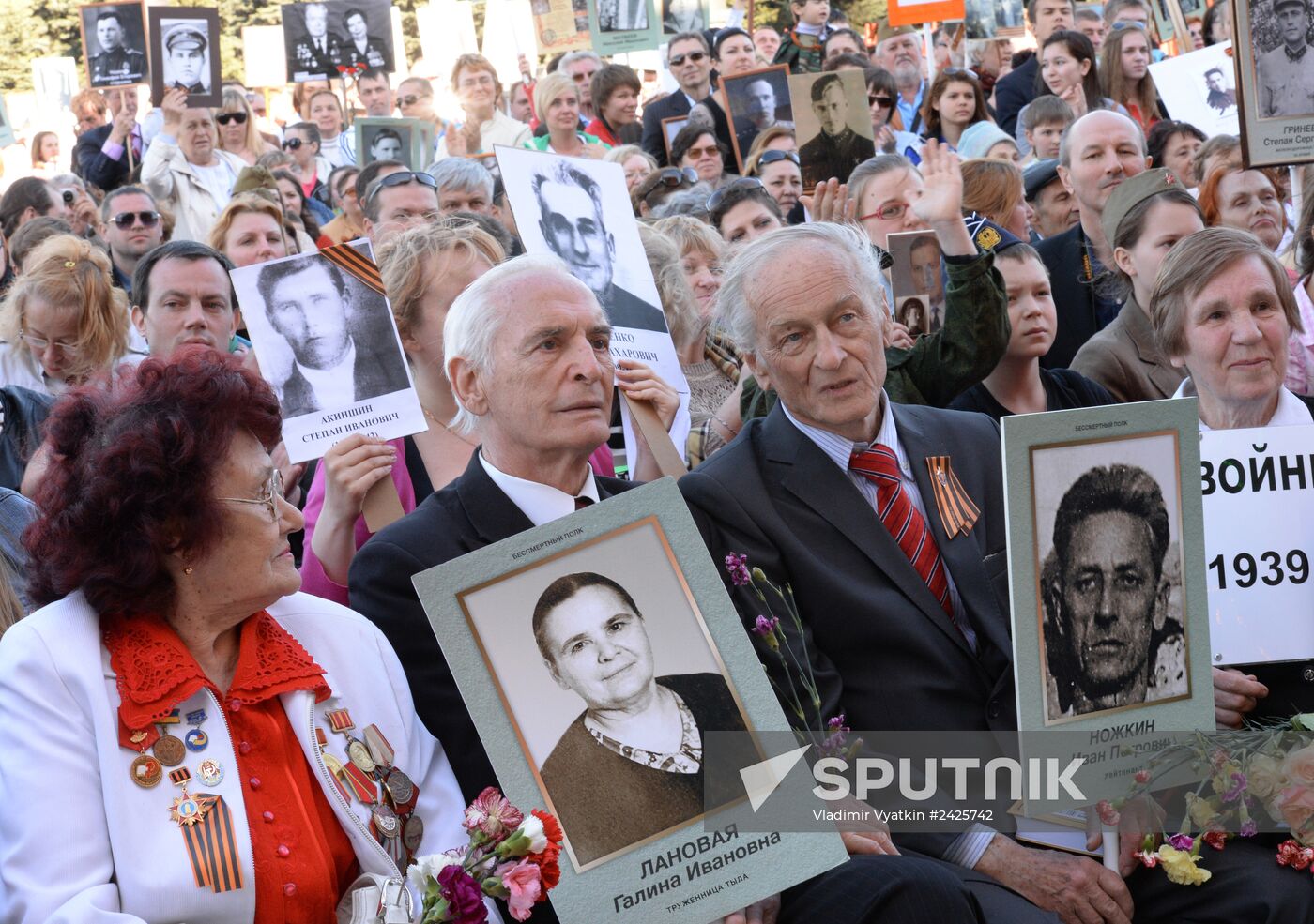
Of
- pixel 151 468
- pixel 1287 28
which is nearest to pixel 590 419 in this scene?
pixel 151 468

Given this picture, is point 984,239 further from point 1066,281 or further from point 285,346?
point 285,346

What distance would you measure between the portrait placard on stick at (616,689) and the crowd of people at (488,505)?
0.40 feet

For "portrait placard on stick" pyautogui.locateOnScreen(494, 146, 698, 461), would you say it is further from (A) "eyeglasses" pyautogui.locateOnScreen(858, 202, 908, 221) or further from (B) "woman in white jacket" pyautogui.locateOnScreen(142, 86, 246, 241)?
(B) "woman in white jacket" pyautogui.locateOnScreen(142, 86, 246, 241)

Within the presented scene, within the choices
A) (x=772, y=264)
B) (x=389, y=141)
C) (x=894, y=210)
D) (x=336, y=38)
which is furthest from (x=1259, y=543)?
(x=336, y=38)

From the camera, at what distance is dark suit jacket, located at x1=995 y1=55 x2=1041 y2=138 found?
10.8 m

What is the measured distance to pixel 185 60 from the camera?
33.1ft

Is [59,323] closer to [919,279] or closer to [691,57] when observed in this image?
[919,279]

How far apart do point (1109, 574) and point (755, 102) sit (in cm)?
614

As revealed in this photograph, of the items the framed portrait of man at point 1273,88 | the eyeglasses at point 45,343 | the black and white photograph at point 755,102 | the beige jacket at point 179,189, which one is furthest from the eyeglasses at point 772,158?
the eyeglasses at point 45,343

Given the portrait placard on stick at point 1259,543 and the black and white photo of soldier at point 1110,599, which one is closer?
the black and white photo of soldier at point 1110,599

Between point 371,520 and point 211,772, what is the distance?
4.57 feet

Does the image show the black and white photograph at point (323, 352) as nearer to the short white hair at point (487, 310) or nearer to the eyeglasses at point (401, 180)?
the short white hair at point (487, 310)

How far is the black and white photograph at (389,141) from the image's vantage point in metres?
9.16

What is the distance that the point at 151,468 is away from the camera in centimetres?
279
